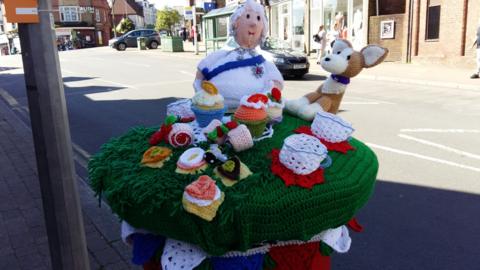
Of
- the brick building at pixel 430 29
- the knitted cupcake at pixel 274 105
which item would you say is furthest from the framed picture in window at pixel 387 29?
the knitted cupcake at pixel 274 105

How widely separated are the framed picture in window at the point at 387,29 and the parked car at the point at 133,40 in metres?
24.2

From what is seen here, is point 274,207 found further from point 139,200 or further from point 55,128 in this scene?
point 55,128

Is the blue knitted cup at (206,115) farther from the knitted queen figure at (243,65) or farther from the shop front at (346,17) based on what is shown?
the shop front at (346,17)

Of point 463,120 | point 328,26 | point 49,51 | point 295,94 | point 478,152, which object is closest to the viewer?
point 49,51

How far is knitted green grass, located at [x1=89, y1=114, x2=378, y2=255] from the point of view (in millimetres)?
1745

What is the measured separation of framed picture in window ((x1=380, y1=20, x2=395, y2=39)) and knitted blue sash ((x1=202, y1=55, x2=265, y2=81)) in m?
18.0

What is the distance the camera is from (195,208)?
5.61ft

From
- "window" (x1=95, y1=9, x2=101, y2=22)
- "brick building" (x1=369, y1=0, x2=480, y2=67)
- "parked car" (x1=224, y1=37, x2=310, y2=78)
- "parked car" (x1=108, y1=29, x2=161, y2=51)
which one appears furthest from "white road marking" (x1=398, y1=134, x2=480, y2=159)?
"window" (x1=95, y1=9, x2=101, y2=22)

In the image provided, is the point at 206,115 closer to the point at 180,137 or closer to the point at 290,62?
the point at 180,137

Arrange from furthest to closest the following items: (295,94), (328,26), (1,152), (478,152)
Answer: (328,26) < (295,94) < (1,152) < (478,152)

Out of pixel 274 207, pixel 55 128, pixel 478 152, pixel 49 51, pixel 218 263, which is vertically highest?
pixel 49 51

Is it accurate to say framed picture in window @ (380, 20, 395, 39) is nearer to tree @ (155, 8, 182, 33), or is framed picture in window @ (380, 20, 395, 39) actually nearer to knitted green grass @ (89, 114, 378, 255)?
knitted green grass @ (89, 114, 378, 255)

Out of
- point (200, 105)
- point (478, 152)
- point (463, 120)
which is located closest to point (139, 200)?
point (200, 105)

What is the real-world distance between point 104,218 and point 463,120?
658 centimetres
